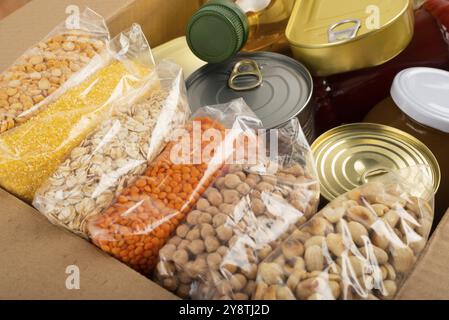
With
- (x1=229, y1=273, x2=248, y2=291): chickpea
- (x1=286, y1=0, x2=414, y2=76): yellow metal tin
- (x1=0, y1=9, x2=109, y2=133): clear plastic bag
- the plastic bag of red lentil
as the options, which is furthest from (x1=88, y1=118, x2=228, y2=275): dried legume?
(x1=286, y1=0, x2=414, y2=76): yellow metal tin

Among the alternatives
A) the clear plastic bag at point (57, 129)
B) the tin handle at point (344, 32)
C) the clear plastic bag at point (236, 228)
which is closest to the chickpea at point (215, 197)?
the clear plastic bag at point (236, 228)

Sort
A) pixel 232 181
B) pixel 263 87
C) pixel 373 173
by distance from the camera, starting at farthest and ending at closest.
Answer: pixel 263 87 < pixel 373 173 < pixel 232 181

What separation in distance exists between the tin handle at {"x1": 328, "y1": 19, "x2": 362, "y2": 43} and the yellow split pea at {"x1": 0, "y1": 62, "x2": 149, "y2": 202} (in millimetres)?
472

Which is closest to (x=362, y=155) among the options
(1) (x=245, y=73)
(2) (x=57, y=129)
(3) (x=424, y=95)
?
(3) (x=424, y=95)

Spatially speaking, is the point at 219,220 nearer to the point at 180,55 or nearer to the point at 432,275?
the point at 432,275

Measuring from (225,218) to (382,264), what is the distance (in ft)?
0.71

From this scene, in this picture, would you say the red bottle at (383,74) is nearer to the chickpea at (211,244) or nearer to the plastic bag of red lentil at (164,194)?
the plastic bag of red lentil at (164,194)

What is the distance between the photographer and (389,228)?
0.67m

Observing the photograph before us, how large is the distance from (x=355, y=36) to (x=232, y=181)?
0.43 metres

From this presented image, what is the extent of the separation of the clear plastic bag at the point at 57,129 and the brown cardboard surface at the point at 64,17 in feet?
0.83

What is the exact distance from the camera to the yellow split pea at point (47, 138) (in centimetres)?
76

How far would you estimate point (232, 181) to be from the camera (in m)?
0.73

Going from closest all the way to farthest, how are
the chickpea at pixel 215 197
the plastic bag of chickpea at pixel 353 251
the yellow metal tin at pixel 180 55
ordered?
the plastic bag of chickpea at pixel 353 251, the chickpea at pixel 215 197, the yellow metal tin at pixel 180 55

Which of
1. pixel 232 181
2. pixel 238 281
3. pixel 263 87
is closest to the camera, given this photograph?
pixel 238 281
